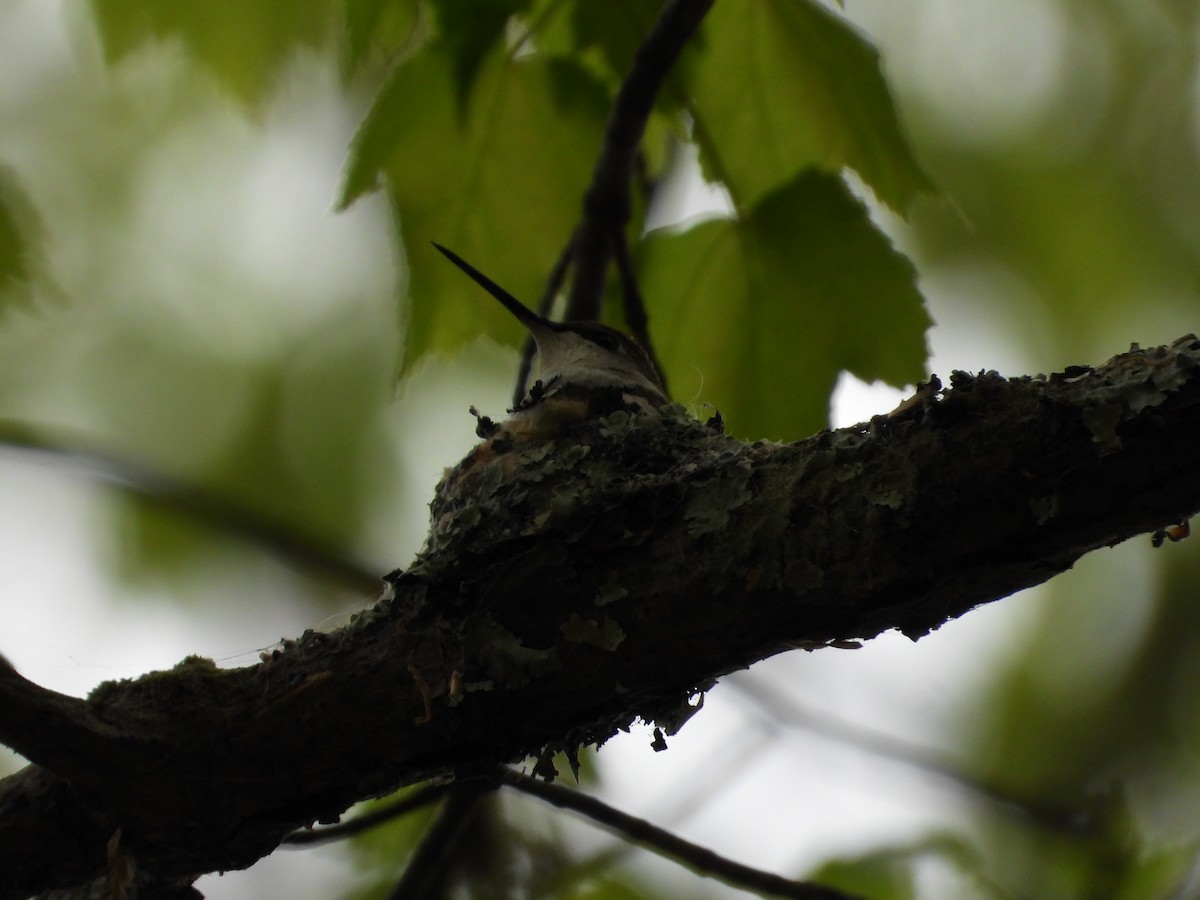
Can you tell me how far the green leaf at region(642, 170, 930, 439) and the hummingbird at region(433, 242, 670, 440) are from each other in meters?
0.21

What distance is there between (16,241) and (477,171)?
37.7 inches

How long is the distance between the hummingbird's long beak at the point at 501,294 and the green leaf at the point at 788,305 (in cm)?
30

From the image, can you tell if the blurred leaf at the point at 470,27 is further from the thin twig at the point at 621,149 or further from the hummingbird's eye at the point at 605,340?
the hummingbird's eye at the point at 605,340

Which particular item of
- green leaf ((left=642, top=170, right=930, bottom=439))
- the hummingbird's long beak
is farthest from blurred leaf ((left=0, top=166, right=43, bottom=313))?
green leaf ((left=642, top=170, right=930, bottom=439))

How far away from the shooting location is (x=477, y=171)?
234 centimetres

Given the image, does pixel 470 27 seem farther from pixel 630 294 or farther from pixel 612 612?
pixel 612 612

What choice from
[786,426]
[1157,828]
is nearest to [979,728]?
[1157,828]

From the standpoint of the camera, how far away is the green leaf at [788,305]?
2.14 meters

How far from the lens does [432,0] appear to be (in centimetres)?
212

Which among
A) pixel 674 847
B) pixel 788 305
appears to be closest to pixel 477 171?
pixel 788 305

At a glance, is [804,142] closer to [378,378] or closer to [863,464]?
[863,464]

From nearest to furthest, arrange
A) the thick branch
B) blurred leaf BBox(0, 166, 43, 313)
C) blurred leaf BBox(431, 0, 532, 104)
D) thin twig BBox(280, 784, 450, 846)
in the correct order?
the thick branch → blurred leaf BBox(0, 166, 43, 313) → blurred leaf BBox(431, 0, 532, 104) → thin twig BBox(280, 784, 450, 846)

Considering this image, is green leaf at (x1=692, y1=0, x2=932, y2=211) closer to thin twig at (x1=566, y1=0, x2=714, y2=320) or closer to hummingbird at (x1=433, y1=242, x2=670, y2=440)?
thin twig at (x1=566, y1=0, x2=714, y2=320)

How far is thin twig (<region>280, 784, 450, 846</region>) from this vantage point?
2268 mm
